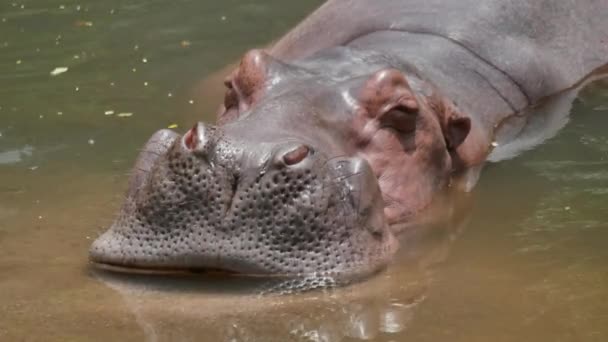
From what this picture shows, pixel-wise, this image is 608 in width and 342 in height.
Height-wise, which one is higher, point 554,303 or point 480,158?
point 554,303

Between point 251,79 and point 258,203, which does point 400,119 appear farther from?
Answer: point 258,203

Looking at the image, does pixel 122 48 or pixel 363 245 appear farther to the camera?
pixel 122 48

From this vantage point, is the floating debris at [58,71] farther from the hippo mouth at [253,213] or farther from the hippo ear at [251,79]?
the hippo mouth at [253,213]

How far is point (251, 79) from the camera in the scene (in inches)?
224

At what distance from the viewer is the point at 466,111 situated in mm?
6539

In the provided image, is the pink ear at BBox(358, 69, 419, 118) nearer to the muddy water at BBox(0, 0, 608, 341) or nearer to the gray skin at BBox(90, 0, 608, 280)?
the gray skin at BBox(90, 0, 608, 280)

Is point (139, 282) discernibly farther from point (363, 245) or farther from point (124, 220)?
point (363, 245)

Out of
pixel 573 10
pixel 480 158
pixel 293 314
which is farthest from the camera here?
pixel 573 10

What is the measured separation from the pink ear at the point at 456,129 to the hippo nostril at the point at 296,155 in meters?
1.47

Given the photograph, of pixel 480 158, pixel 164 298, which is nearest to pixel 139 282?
pixel 164 298

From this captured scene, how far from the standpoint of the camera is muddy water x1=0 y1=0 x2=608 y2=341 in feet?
Result: 13.9

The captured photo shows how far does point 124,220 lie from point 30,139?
7.66 feet

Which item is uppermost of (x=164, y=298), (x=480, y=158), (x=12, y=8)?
(x=164, y=298)

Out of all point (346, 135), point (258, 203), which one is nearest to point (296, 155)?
point (258, 203)
